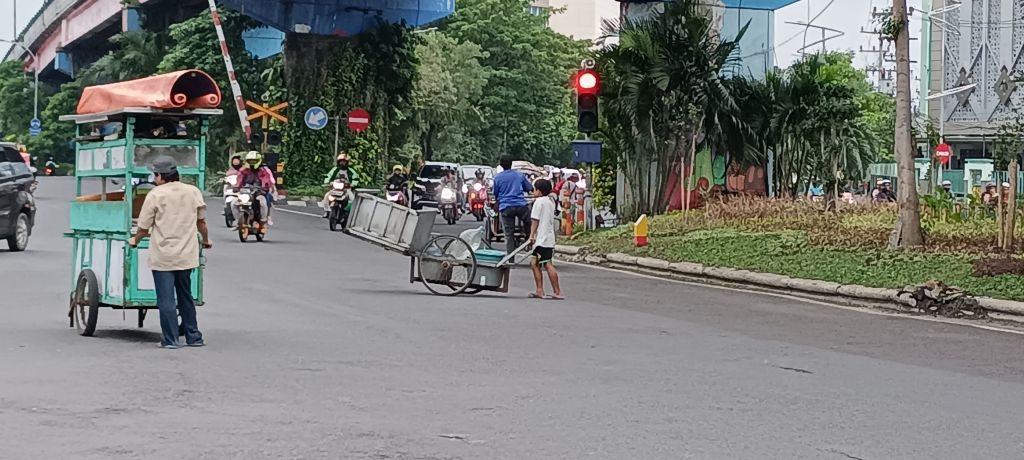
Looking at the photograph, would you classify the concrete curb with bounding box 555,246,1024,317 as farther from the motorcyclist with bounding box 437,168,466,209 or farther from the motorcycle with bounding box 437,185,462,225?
the motorcyclist with bounding box 437,168,466,209

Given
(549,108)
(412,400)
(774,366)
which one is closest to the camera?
(412,400)

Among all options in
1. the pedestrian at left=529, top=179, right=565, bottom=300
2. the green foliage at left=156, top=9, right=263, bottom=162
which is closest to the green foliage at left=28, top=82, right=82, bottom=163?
the green foliage at left=156, top=9, right=263, bottom=162

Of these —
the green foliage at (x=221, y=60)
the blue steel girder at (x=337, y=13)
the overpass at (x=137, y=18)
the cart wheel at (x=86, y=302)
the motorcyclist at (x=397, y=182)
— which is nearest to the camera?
the cart wheel at (x=86, y=302)

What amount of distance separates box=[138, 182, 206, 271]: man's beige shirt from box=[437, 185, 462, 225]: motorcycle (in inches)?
1028

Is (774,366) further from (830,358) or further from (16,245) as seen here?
(16,245)

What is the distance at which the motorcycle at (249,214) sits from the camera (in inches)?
1062

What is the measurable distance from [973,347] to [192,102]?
24.6ft

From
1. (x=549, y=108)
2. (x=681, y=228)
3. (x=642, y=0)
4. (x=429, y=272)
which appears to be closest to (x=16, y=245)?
(x=429, y=272)

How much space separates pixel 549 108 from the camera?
76.2 m

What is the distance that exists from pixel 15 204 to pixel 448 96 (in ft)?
133

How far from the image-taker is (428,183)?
4353 cm

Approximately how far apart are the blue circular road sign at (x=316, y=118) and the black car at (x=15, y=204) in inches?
945

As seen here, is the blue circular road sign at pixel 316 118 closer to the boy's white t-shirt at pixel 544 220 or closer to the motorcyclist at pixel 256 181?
the motorcyclist at pixel 256 181

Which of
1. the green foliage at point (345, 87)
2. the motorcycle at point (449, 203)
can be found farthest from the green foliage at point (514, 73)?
the motorcycle at point (449, 203)
